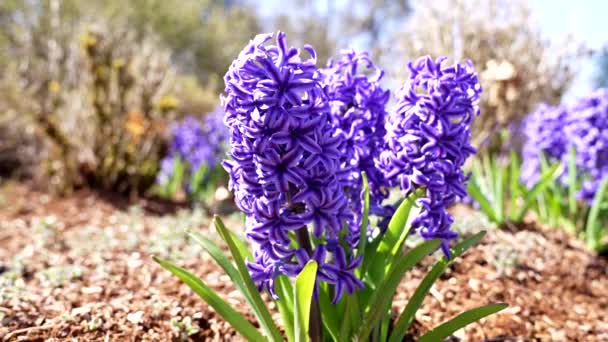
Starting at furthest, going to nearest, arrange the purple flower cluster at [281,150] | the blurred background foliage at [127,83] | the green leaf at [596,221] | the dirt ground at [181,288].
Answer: the blurred background foliage at [127,83]
the green leaf at [596,221]
the dirt ground at [181,288]
the purple flower cluster at [281,150]

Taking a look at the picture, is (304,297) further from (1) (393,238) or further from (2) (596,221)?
(2) (596,221)

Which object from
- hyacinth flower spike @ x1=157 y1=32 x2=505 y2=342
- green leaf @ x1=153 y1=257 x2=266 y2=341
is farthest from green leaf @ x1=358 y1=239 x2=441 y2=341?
green leaf @ x1=153 y1=257 x2=266 y2=341

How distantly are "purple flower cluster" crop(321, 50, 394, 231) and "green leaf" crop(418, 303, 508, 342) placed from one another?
46cm

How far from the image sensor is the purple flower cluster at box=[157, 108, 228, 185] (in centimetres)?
679

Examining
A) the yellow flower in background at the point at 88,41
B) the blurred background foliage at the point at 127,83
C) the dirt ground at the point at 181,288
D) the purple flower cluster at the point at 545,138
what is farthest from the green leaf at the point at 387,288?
the yellow flower in background at the point at 88,41

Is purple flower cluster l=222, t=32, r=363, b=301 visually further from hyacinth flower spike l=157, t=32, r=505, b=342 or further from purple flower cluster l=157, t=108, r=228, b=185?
purple flower cluster l=157, t=108, r=228, b=185

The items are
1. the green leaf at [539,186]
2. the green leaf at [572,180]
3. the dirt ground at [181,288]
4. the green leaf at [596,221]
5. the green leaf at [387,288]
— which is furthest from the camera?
the green leaf at [572,180]

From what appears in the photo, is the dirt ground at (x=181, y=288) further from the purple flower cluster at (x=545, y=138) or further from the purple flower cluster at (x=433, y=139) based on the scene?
the purple flower cluster at (x=433, y=139)

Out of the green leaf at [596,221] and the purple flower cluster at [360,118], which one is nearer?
the purple flower cluster at [360,118]

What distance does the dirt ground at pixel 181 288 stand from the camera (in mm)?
2426

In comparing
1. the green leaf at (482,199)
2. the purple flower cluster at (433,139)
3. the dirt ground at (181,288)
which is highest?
the purple flower cluster at (433,139)

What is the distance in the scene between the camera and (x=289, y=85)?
158 cm

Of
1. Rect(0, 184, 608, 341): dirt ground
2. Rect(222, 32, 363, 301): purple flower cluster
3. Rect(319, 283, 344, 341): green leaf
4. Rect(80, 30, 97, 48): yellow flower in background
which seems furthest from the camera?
Rect(80, 30, 97, 48): yellow flower in background

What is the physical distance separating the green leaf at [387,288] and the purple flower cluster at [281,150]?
0.60ft
